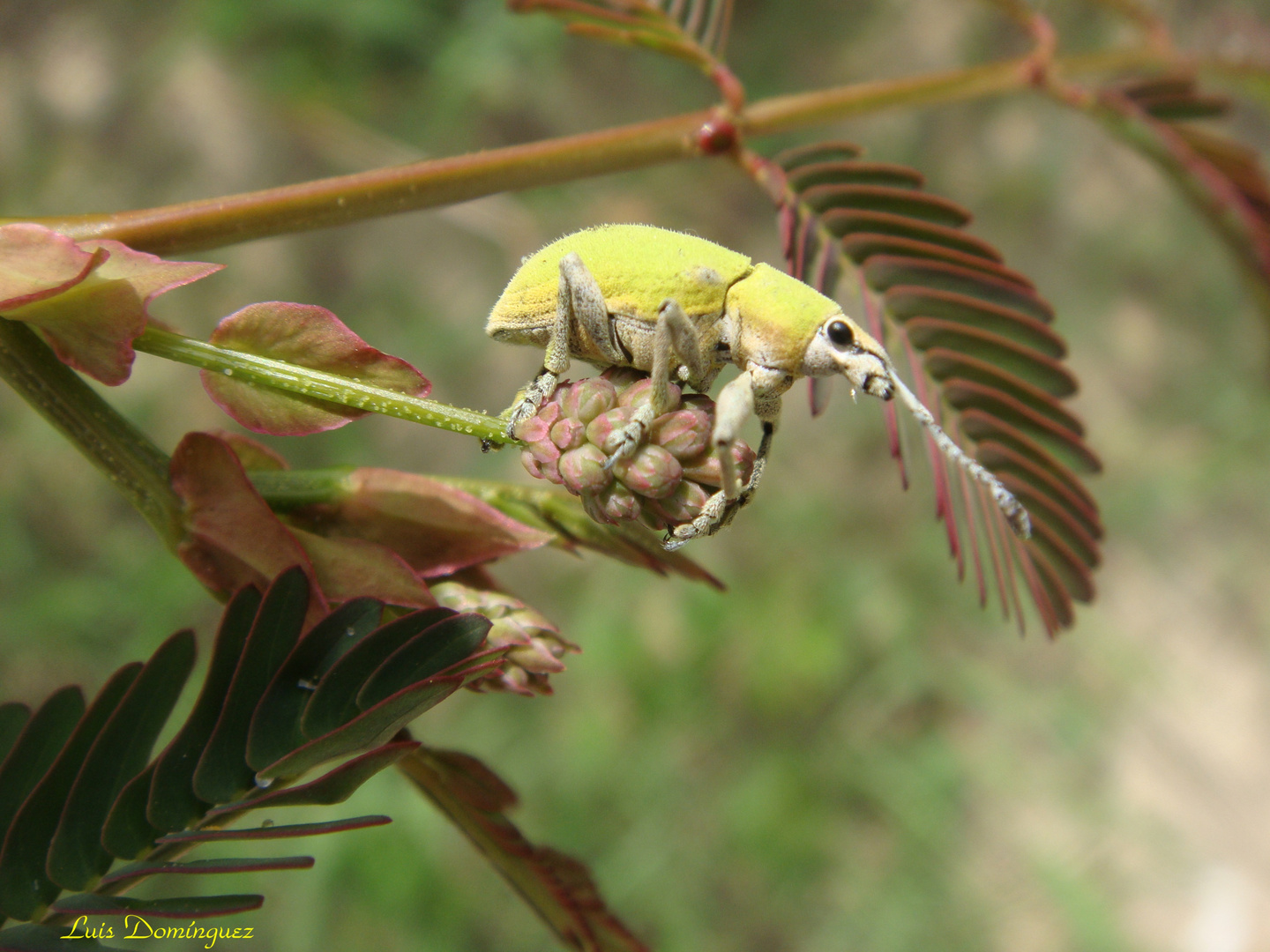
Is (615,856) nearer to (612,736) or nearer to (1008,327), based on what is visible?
(612,736)

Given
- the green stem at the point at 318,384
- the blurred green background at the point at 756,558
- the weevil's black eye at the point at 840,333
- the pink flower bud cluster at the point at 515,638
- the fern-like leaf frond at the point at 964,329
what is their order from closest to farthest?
the green stem at the point at 318,384, the pink flower bud cluster at the point at 515,638, the weevil's black eye at the point at 840,333, the fern-like leaf frond at the point at 964,329, the blurred green background at the point at 756,558

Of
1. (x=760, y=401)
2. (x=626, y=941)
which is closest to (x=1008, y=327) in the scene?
(x=760, y=401)

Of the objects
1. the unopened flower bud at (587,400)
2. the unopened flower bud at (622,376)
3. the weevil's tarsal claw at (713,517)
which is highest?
the unopened flower bud at (622,376)

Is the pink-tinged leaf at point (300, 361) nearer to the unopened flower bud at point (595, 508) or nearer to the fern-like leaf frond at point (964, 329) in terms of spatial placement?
the unopened flower bud at point (595, 508)

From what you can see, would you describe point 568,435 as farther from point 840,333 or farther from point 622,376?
point 840,333

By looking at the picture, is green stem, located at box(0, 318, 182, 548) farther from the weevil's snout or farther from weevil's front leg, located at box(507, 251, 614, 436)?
the weevil's snout

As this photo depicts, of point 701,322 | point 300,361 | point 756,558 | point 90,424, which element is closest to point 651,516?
point 701,322
